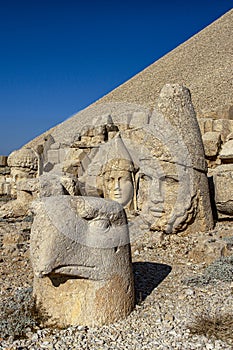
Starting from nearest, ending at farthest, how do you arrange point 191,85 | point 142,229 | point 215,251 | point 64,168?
point 215,251 → point 142,229 → point 64,168 → point 191,85

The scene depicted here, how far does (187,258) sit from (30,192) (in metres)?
4.64

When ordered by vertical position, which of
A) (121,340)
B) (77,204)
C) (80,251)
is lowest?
(121,340)

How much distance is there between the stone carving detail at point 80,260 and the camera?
10.6ft

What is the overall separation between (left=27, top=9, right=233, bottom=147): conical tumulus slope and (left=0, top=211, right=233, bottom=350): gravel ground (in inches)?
755

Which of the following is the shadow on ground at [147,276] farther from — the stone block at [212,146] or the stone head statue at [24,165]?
the stone head statue at [24,165]

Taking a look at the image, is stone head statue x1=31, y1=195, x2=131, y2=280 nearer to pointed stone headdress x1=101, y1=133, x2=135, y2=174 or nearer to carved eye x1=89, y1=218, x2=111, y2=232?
carved eye x1=89, y1=218, x2=111, y2=232

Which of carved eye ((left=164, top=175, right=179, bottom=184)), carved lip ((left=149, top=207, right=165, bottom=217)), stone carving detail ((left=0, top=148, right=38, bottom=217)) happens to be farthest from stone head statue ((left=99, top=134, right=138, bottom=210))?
stone carving detail ((left=0, top=148, right=38, bottom=217))

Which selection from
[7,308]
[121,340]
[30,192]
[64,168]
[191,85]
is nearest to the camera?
[121,340]

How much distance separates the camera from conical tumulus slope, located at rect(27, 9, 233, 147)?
26.1m

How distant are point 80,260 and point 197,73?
3189 cm

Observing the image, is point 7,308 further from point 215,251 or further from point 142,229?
point 142,229

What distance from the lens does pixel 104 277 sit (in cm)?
338

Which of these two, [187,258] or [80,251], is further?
[187,258]

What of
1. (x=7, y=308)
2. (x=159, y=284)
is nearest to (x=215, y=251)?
(x=159, y=284)
